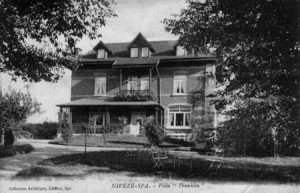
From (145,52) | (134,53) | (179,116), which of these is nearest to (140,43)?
(145,52)

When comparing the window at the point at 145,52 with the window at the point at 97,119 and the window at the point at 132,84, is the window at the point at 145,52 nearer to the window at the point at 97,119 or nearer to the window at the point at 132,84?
the window at the point at 132,84

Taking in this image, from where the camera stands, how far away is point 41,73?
35.6 feet

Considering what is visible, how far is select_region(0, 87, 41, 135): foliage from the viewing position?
49.4 feet

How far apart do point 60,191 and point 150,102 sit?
17931mm

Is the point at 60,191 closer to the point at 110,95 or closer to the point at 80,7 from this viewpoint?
the point at 80,7

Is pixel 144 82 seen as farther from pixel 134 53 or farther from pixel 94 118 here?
pixel 94 118

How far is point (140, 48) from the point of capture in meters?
26.0

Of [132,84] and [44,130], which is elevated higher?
[132,84]

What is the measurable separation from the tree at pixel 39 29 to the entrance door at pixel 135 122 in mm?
14607

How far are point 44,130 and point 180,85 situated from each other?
37.7 feet

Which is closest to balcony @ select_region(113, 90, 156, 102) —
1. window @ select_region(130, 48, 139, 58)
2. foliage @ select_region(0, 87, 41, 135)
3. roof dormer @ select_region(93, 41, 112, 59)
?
→ window @ select_region(130, 48, 139, 58)

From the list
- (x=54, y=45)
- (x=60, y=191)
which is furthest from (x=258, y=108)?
(x=54, y=45)

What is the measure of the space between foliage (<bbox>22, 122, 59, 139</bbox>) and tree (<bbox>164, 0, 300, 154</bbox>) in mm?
20544

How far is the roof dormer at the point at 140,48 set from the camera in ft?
82.9
